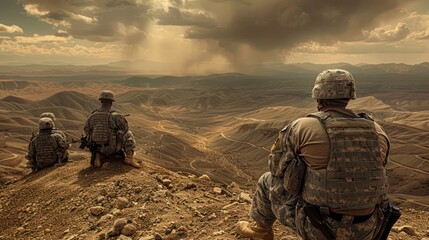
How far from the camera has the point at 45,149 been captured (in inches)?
544

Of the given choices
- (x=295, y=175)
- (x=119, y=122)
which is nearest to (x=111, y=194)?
(x=119, y=122)

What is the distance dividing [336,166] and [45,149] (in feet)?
42.0

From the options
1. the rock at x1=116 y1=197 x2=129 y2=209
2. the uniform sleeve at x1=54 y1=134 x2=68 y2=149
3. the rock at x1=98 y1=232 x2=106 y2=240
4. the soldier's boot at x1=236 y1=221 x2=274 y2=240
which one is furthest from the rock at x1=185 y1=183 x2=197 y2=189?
the uniform sleeve at x1=54 y1=134 x2=68 y2=149

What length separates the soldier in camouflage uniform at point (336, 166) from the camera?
383 cm

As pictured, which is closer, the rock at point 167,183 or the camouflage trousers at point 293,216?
the camouflage trousers at point 293,216

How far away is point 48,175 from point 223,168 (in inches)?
2936

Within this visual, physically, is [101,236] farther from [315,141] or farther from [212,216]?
[315,141]

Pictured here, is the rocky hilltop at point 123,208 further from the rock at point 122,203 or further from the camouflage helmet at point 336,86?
the camouflage helmet at point 336,86

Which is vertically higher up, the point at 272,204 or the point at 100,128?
the point at 272,204

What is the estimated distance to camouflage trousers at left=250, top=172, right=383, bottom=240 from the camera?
154 inches

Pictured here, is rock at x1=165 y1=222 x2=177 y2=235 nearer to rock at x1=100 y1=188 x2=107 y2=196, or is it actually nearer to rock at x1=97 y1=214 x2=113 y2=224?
rock at x1=97 y1=214 x2=113 y2=224

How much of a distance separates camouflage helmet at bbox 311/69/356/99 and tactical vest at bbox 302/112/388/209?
0.35m

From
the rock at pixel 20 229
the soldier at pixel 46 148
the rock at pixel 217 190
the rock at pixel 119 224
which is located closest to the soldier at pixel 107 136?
the soldier at pixel 46 148

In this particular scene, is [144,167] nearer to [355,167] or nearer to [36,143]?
[36,143]
